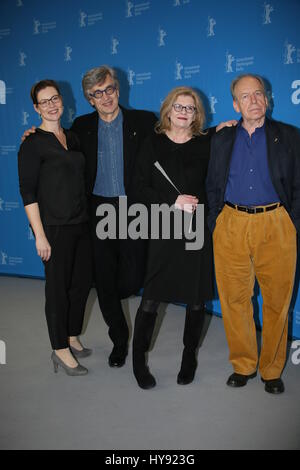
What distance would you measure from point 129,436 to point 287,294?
108 cm

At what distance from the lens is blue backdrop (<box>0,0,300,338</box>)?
3.49 metres

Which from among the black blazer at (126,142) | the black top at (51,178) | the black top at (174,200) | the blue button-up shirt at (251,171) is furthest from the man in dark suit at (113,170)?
the blue button-up shirt at (251,171)

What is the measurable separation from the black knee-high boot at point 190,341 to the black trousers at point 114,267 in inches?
16.9

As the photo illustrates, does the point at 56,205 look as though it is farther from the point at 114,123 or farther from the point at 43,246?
the point at 114,123

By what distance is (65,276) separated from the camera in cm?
298

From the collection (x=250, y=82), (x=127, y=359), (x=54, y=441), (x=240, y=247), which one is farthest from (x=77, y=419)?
(x=250, y=82)

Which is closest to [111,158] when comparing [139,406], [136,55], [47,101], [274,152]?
[47,101]

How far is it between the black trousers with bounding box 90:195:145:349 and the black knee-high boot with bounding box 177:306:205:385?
1.41ft

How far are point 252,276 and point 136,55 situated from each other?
236 cm

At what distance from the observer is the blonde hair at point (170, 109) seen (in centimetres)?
267

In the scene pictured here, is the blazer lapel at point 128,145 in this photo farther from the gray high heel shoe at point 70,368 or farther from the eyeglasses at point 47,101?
the gray high heel shoe at point 70,368

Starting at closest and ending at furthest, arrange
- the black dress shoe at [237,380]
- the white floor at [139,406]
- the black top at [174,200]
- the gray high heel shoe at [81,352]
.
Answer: the white floor at [139,406]
the black top at [174,200]
the black dress shoe at [237,380]
the gray high heel shoe at [81,352]

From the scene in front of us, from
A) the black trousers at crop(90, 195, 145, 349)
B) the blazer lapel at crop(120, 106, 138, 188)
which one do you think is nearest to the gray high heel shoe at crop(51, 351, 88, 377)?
the black trousers at crop(90, 195, 145, 349)

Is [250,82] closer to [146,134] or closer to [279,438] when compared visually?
[146,134]
